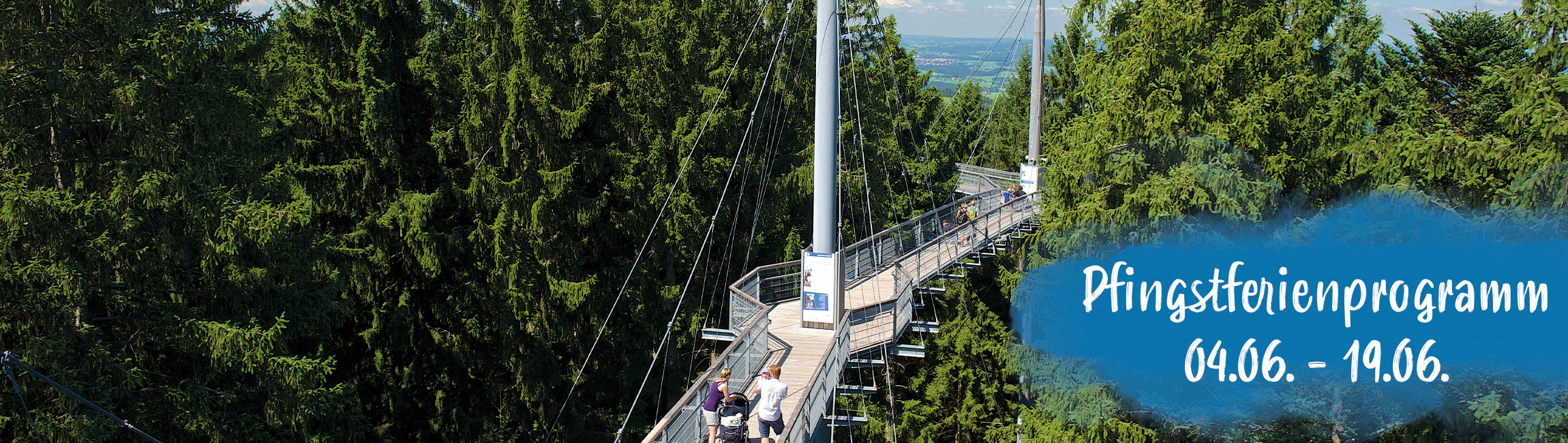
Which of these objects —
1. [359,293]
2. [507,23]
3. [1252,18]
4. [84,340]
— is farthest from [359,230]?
[1252,18]

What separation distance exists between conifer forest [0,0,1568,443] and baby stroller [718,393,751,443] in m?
3.77

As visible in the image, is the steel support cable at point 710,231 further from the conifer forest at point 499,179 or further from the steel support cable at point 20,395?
the steel support cable at point 20,395

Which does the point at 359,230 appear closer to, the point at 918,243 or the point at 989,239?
the point at 918,243

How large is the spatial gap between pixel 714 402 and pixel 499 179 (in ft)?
39.9

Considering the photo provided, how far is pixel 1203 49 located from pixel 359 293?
15.8 metres

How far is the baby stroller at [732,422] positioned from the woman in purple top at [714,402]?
2.0 inches

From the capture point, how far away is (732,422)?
31.7 feet

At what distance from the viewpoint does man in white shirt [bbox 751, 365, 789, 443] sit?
9.83 metres

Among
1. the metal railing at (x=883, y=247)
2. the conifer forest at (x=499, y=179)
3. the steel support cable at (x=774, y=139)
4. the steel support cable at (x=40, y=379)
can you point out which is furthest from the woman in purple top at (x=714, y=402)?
the steel support cable at (x=774, y=139)

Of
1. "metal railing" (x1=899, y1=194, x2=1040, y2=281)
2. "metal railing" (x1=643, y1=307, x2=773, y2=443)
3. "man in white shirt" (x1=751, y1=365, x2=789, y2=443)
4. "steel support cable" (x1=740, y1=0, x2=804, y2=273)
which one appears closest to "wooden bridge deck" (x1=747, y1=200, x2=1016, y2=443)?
"metal railing" (x1=899, y1=194, x2=1040, y2=281)

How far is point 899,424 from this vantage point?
85.6 ft

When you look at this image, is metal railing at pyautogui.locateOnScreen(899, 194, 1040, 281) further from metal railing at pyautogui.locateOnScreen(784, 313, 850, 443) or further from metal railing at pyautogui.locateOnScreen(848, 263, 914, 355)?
metal railing at pyautogui.locateOnScreen(784, 313, 850, 443)

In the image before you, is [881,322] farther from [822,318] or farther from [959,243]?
[959,243]

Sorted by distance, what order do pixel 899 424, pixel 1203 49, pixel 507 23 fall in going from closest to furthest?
pixel 1203 49 → pixel 507 23 → pixel 899 424
